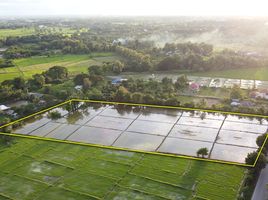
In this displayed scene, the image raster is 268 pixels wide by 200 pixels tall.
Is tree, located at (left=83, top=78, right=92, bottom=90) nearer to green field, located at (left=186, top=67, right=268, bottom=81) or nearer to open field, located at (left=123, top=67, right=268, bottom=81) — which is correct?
open field, located at (left=123, top=67, right=268, bottom=81)

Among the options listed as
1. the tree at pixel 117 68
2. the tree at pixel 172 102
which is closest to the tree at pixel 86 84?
the tree at pixel 117 68

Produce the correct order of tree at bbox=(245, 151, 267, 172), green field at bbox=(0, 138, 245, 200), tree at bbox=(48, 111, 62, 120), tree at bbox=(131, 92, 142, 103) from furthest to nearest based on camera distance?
1. tree at bbox=(131, 92, 142, 103)
2. tree at bbox=(48, 111, 62, 120)
3. tree at bbox=(245, 151, 267, 172)
4. green field at bbox=(0, 138, 245, 200)

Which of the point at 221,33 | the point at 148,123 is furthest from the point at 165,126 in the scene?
the point at 221,33

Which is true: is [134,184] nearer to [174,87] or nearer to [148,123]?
[148,123]

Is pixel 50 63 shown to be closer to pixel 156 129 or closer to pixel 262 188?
pixel 156 129

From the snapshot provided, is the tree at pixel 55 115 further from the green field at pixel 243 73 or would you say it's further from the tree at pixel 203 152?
the green field at pixel 243 73

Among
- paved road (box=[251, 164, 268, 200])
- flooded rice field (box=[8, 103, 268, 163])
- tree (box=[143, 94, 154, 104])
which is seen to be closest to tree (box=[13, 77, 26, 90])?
flooded rice field (box=[8, 103, 268, 163])
